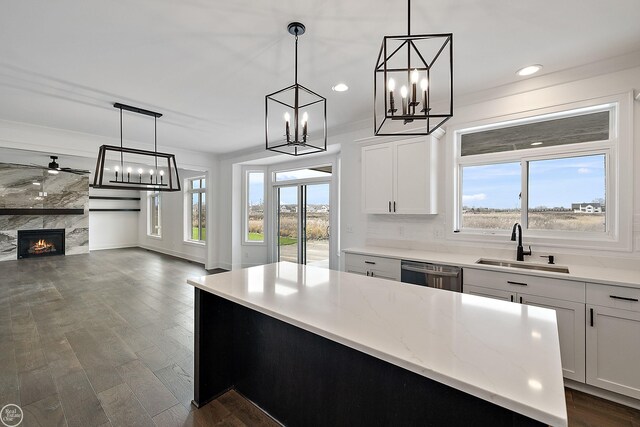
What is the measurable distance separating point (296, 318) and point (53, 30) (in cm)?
273

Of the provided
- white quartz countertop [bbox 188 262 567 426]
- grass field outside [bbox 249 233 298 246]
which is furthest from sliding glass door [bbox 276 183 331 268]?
white quartz countertop [bbox 188 262 567 426]

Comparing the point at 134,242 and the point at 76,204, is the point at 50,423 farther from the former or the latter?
the point at 134,242

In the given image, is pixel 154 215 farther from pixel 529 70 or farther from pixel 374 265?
pixel 529 70

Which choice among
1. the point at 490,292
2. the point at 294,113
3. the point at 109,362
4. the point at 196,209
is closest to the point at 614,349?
the point at 490,292

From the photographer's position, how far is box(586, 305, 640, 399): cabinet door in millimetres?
2020

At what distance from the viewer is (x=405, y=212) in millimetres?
3465

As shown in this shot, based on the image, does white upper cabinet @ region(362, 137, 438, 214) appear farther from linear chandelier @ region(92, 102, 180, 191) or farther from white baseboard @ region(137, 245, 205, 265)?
white baseboard @ region(137, 245, 205, 265)

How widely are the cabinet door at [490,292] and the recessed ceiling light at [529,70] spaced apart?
80.8 inches

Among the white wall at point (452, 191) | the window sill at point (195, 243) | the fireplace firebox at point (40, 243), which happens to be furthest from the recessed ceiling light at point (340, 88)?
the fireplace firebox at point (40, 243)

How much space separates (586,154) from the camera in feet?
8.82

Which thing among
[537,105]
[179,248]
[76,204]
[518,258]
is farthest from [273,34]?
[76,204]

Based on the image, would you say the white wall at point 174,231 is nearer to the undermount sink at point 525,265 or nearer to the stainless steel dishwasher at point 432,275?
the stainless steel dishwasher at point 432,275

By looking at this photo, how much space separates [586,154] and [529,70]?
961 millimetres

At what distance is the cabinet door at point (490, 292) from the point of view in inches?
97.3
